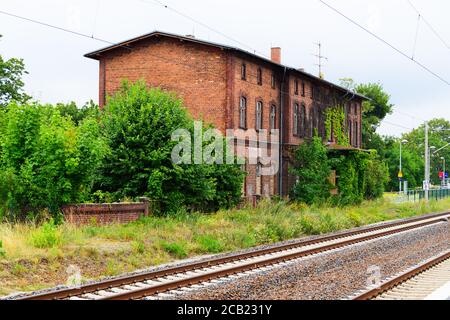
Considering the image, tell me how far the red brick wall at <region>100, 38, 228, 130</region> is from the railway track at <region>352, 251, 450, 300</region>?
66.3ft

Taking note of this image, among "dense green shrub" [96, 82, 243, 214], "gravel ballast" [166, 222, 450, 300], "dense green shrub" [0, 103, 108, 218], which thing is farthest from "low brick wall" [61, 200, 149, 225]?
"gravel ballast" [166, 222, 450, 300]

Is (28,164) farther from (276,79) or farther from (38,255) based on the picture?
(276,79)

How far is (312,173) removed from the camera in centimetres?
4128

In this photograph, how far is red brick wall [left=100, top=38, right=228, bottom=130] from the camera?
35656mm

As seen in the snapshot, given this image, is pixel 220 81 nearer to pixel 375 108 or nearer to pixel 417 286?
pixel 417 286

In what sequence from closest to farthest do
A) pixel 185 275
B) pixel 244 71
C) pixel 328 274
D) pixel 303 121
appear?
pixel 185 275 < pixel 328 274 < pixel 244 71 < pixel 303 121

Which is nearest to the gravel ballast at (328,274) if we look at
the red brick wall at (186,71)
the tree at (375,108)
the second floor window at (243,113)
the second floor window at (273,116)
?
the second floor window at (243,113)

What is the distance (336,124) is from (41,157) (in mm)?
33713

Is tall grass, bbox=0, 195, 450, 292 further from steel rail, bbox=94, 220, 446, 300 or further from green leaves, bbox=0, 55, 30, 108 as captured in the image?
green leaves, bbox=0, 55, 30, 108

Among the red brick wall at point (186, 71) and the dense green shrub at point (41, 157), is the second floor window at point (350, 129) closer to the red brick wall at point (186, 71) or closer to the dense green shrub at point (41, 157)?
the red brick wall at point (186, 71)

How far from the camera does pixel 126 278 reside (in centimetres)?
1354

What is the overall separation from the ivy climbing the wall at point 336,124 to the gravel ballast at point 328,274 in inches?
1025

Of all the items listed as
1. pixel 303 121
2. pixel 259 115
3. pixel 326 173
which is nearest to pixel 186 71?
pixel 259 115

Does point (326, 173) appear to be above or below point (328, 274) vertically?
above
